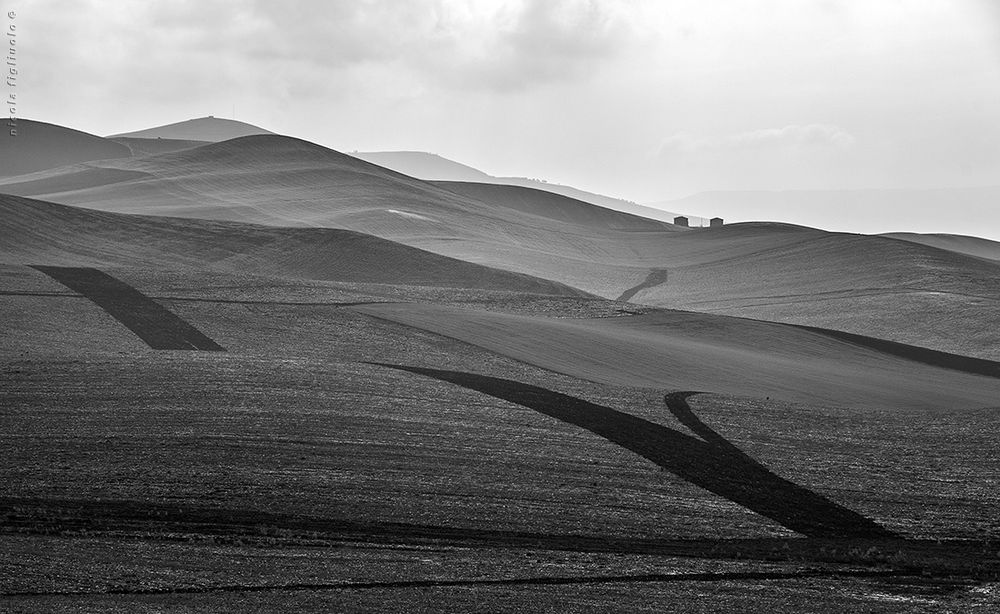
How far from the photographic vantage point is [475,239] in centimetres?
8556

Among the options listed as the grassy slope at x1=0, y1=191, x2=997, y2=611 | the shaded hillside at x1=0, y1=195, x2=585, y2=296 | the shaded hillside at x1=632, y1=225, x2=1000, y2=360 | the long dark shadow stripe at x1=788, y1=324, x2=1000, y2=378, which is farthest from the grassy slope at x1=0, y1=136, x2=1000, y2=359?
the grassy slope at x1=0, y1=191, x2=997, y2=611

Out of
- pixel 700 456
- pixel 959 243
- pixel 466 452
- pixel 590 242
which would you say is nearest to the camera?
pixel 466 452

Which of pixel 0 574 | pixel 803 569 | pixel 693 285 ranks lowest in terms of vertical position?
pixel 0 574

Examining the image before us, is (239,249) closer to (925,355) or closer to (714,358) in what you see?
(714,358)

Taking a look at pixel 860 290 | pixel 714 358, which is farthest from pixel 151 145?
pixel 714 358

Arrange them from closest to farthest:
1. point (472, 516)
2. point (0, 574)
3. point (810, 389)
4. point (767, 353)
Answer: point (0, 574)
point (472, 516)
point (810, 389)
point (767, 353)

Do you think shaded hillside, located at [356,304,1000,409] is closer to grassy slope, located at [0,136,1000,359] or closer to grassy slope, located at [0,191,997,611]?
grassy slope, located at [0,191,997,611]

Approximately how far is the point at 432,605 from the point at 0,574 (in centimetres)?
525

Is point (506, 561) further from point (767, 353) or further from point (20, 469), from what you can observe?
point (767, 353)

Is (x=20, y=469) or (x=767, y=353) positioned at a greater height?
(x=767, y=353)

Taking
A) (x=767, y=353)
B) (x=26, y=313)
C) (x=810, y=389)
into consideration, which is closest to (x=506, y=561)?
(x=810, y=389)

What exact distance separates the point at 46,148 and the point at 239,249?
368 feet

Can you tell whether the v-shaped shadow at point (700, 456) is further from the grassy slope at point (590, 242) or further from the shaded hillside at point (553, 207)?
the shaded hillside at point (553, 207)

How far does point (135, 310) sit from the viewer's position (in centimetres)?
3425
